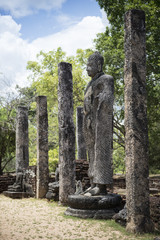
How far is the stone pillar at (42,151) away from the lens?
1107 cm

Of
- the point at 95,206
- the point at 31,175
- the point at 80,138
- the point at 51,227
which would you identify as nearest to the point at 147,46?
the point at 80,138

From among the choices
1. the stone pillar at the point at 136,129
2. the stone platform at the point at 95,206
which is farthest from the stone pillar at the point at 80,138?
the stone pillar at the point at 136,129

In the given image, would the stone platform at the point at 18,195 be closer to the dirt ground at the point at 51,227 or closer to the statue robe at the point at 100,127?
the dirt ground at the point at 51,227

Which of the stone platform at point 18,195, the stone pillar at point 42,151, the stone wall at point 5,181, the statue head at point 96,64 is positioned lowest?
the stone platform at point 18,195

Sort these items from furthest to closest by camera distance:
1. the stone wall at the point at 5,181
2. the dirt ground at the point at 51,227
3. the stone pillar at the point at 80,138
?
the stone pillar at the point at 80,138 → the stone wall at the point at 5,181 → the dirt ground at the point at 51,227

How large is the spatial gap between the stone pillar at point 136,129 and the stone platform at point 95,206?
4.71ft

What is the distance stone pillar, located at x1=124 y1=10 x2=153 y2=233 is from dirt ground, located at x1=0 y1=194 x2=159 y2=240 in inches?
18.2

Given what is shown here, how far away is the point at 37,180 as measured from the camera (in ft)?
36.7

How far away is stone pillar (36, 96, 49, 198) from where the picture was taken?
1107 centimetres

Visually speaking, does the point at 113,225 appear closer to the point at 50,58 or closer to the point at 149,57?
→ the point at 149,57

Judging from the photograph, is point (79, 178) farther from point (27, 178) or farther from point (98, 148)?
point (98, 148)

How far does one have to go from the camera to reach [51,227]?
20.3ft

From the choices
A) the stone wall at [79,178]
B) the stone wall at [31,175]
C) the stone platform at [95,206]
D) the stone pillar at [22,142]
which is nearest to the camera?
the stone platform at [95,206]

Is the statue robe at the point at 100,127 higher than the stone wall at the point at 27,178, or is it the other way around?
the statue robe at the point at 100,127
